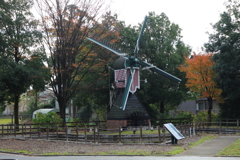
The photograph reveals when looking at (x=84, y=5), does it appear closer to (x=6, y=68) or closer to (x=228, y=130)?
(x=6, y=68)

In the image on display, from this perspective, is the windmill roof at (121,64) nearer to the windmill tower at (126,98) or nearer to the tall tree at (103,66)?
the windmill tower at (126,98)

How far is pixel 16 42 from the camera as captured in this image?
1459 inches

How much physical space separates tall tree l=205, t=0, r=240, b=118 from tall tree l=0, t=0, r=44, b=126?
20.0 meters

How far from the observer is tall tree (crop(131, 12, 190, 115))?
40875 mm

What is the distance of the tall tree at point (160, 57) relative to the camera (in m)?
40.9

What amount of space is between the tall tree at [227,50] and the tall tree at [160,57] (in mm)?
5915

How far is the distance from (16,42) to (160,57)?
57.3 ft

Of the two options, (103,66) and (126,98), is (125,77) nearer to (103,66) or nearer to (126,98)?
(126,98)

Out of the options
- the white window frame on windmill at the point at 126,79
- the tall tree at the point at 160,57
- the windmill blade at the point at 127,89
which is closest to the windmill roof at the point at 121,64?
the white window frame on windmill at the point at 126,79

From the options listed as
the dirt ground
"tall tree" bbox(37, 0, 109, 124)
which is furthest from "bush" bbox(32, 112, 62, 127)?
the dirt ground

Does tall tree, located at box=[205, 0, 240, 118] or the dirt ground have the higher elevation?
tall tree, located at box=[205, 0, 240, 118]

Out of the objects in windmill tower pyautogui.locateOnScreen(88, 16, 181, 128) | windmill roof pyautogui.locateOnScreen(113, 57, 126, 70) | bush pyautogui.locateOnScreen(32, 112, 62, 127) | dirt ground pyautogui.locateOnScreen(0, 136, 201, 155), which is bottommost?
dirt ground pyautogui.locateOnScreen(0, 136, 201, 155)

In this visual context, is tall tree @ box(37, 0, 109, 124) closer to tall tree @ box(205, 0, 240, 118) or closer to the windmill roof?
the windmill roof

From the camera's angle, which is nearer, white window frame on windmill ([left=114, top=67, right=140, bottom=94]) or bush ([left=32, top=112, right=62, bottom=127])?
white window frame on windmill ([left=114, top=67, right=140, bottom=94])
